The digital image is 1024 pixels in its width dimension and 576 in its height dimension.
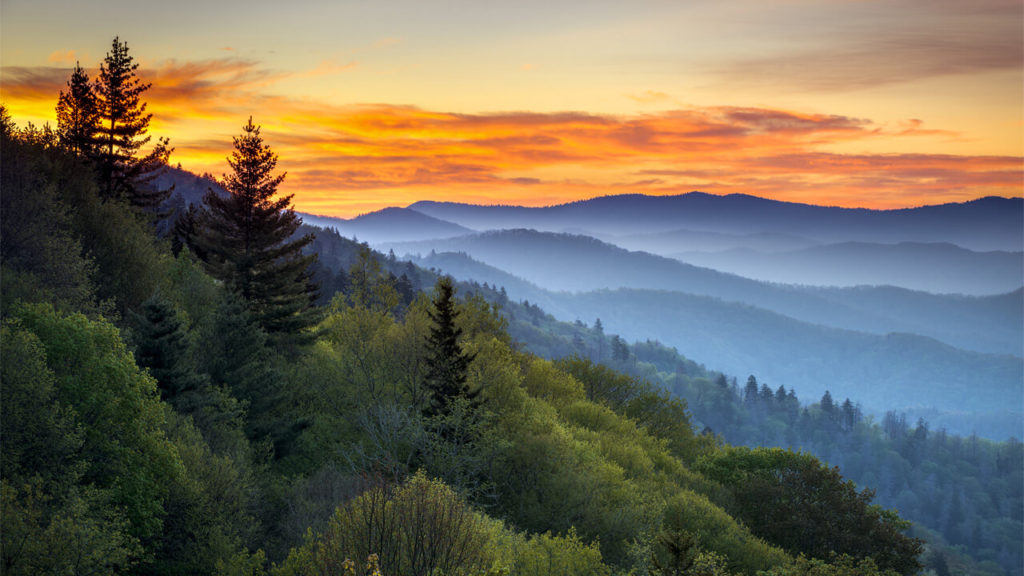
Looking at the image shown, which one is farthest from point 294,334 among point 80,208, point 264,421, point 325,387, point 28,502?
point 28,502

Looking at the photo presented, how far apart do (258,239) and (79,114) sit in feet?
47.5

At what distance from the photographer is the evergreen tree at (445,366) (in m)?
37.4

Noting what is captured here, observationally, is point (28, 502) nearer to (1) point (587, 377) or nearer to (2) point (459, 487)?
(2) point (459, 487)

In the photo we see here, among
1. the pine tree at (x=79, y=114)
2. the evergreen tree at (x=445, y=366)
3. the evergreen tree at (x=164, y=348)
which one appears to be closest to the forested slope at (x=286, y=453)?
the evergreen tree at (x=164, y=348)

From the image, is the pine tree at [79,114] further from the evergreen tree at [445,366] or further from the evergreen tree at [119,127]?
the evergreen tree at [445,366]

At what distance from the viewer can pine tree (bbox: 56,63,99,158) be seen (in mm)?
43938

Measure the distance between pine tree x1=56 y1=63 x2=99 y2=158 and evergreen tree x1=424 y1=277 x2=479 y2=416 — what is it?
2639 cm

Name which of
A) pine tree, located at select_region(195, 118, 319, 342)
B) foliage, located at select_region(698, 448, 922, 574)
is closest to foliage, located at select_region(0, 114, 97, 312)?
pine tree, located at select_region(195, 118, 319, 342)

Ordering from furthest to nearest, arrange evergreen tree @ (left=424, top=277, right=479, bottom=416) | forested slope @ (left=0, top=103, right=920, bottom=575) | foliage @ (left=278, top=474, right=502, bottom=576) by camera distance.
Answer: evergreen tree @ (left=424, top=277, right=479, bottom=416)
forested slope @ (left=0, top=103, right=920, bottom=575)
foliage @ (left=278, top=474, right=502, bottom=576)

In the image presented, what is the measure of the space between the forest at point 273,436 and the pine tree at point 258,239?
149mm

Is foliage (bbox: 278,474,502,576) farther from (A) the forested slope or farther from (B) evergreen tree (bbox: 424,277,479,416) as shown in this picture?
(B) evergreen tree (bbox: 424,277,479,416)

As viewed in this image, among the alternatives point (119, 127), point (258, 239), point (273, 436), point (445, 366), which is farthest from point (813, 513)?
point (119, 127)

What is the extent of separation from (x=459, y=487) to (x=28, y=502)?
1836 cm

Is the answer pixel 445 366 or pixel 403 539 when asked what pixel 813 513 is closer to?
pixel 445 366
